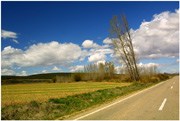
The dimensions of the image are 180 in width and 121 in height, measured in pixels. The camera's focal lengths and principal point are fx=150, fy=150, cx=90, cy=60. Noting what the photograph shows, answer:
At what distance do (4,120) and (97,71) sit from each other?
320ft

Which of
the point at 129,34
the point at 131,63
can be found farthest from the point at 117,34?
the point at 131,63

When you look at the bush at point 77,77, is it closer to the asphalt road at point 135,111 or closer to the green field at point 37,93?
the green field at point 37,93

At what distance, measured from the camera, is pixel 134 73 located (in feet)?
124

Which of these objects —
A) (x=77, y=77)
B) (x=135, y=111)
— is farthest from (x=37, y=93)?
(x=77, y=77)

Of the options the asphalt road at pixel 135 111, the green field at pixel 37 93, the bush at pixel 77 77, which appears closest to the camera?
the asphalt road at pixel 135 111

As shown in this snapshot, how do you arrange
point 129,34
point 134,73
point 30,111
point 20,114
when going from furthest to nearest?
point 134,73 < point 129,34 < point 30,111 < point 20,114

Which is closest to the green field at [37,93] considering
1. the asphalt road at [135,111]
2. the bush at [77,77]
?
the asphalt road at [135,111]

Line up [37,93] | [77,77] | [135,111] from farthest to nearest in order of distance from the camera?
[77,77] → [37,93] → [135,111]

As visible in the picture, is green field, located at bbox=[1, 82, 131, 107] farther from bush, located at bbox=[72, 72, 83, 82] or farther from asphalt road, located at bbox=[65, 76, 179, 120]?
bush, located at bbox=[72, 72, 83, 82]

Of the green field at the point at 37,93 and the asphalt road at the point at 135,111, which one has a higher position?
the asphalt road at the point at 135,111

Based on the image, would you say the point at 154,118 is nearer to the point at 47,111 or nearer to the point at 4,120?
the point at 47,111

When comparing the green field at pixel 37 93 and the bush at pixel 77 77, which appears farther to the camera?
the bush at pixel 77 77

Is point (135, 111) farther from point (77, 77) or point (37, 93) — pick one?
point (77, 77)

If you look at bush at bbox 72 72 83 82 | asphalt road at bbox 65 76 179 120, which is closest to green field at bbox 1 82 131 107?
asphalt road at bbox 65 76 179 120
